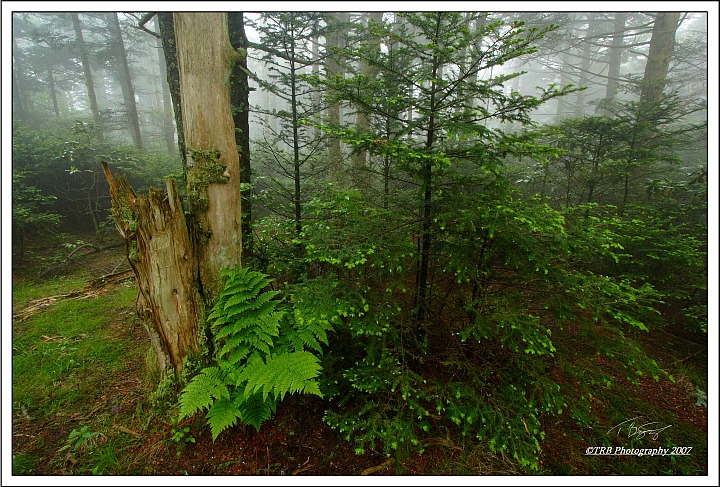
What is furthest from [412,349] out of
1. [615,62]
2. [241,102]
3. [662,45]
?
[615,62]

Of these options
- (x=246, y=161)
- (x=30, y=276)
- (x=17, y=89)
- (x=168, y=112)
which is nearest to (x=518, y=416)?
(x=246, y=161)

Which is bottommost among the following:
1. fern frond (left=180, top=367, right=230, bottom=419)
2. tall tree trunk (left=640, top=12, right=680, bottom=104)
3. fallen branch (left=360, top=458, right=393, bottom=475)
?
fallen branch (left=360, top=458, right=393, bottom=475)

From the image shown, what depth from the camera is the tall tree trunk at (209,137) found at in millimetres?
3029

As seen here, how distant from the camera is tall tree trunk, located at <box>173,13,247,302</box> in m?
3.03

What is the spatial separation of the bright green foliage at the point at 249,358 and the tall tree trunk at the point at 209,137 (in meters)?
0.33

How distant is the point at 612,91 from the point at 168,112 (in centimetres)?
2266

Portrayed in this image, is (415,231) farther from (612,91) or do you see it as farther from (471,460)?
(612,91)

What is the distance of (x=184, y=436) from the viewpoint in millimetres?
3004

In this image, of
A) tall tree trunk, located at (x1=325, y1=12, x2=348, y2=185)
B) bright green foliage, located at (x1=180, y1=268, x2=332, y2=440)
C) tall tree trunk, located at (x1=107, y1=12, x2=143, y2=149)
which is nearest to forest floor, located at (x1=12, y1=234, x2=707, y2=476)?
bright green foliage, located at (x1=180, y1=268, x2=332, y2=440)

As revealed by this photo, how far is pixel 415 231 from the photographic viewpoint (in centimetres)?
307

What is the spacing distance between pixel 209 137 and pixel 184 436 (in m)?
3.12

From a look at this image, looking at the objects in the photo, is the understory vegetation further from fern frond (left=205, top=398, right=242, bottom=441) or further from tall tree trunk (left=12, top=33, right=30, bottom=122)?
tall tree trunk (left=12, top=33, right=30, bottom=122)

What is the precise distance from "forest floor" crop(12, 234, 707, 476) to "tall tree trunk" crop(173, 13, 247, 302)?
4.99ft

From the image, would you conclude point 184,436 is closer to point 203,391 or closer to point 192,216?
point 203,391
